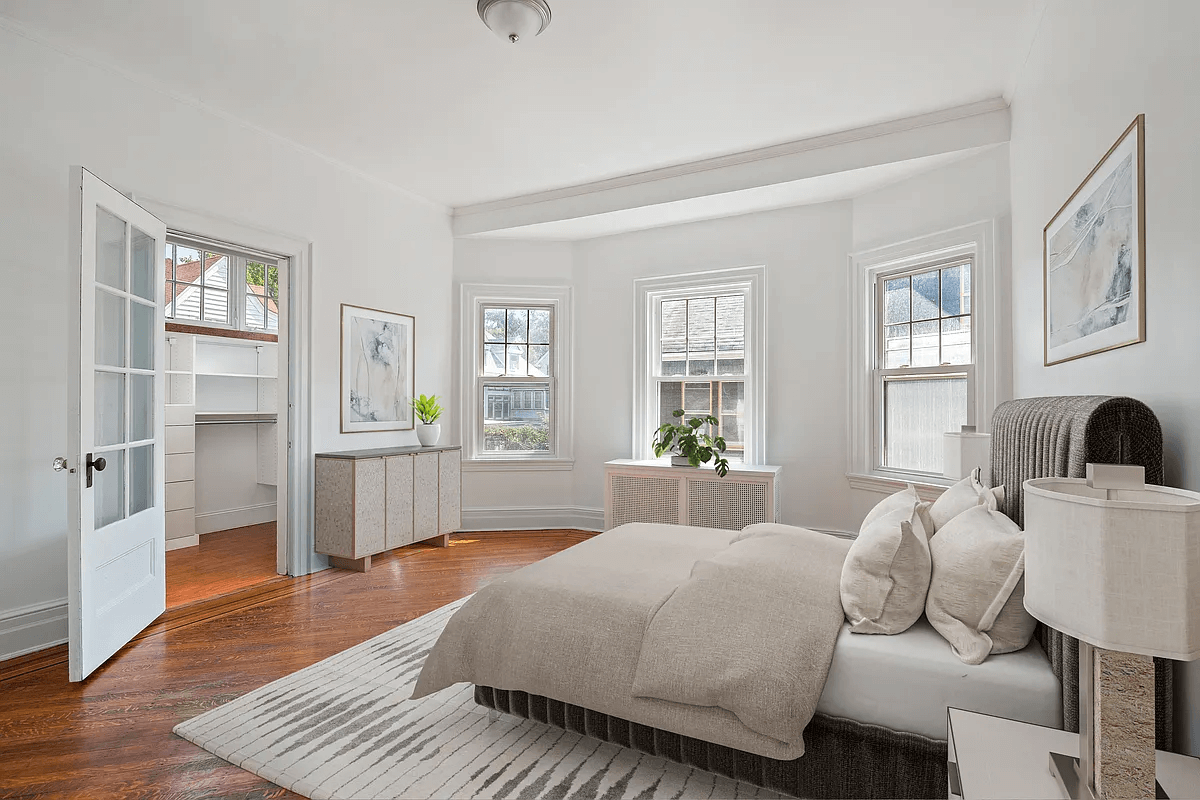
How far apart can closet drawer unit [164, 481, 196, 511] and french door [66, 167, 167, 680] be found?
185 cm

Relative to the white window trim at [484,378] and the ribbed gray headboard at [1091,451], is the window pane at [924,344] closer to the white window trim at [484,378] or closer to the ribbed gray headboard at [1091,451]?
the ribbed gray headboard at [1091,451]

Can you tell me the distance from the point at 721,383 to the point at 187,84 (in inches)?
161

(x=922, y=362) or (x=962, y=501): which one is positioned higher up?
(x=922, y=362)

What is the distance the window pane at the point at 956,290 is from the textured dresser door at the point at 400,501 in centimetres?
389

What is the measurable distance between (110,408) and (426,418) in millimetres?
2380

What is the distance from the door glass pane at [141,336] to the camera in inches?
124

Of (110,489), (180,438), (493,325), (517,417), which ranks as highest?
(493,325)

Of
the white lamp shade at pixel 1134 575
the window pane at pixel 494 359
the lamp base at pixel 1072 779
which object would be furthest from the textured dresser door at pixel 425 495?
the white lamp shade at pixel 1134 575

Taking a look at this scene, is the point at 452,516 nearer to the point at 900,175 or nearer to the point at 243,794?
the point at 243,794

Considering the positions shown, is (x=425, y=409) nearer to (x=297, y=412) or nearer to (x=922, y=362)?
(x=297, y=412)

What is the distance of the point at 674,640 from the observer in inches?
74.5

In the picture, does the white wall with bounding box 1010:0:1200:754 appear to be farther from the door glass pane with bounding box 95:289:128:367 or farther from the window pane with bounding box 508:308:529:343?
the window pane with bounding box 508:308:529:343

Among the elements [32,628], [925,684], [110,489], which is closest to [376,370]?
[110,489]

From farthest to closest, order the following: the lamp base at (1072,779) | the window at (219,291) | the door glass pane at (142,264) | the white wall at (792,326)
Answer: the window at (219,291) → the white wall at (792,326) → the door glass pane at (142,264) → the lamp base at (1072,779)
